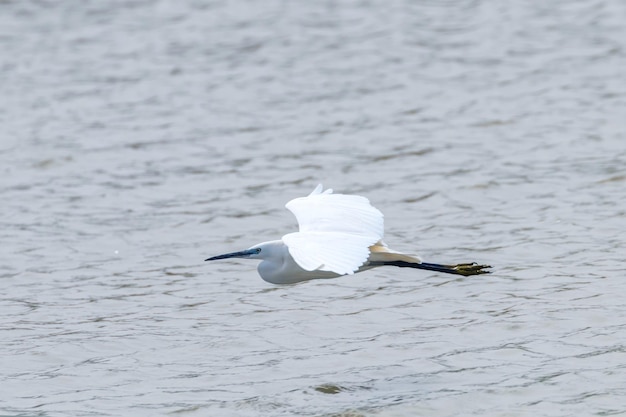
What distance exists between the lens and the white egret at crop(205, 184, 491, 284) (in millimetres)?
6039

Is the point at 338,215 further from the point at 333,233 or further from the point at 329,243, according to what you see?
the point at 329,243

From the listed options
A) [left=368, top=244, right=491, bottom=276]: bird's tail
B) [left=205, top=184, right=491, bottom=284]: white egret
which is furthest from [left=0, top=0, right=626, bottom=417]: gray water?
[left=205, top=184, right=491, bottom=284]: white egret

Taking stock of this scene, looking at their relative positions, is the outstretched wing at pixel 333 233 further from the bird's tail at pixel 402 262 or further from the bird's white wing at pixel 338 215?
the bird's tail at pixel 402 262

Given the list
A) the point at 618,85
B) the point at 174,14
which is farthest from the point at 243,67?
the point at 618,85

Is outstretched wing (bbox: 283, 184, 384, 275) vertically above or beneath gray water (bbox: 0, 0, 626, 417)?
above

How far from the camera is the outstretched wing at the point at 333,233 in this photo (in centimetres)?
578

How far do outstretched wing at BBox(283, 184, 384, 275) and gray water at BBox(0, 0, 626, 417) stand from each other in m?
0.71

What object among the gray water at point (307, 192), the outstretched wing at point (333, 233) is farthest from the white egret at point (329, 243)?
the gray water at point (307, 192)

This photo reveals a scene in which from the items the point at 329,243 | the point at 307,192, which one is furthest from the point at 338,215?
the point at 307,192

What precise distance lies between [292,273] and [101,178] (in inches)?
174

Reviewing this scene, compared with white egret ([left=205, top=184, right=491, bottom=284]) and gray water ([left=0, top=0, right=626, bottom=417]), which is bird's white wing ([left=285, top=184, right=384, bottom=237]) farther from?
gray water ([left=0, top=0, right=626, bottom=417])

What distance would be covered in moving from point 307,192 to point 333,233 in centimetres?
373

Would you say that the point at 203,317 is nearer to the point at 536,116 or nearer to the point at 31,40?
the point at 536,116

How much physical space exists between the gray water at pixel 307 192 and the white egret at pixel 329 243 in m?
0.43
